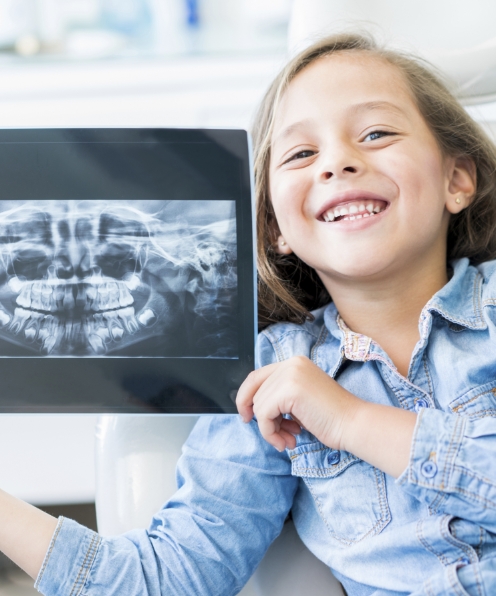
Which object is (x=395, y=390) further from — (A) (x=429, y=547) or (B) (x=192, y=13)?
(B) (x=192, y=13)

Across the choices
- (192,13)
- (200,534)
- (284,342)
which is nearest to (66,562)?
(200,534)

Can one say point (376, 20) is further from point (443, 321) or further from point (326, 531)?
point (326, 531)

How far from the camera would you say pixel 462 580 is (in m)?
0.75

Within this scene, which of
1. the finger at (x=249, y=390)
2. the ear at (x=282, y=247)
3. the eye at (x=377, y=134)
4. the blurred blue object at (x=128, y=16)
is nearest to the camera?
the finger at (x=249, y=390)

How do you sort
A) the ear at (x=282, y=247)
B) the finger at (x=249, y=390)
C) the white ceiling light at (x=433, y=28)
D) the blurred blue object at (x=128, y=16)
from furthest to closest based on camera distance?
the blurred blue object at (x=128, y=16) → the white ceiling light at (x=433, y=28) → the ear at (x=282, y=247) → the finger at (x=249, y=390)

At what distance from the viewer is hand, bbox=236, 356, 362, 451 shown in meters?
0.82

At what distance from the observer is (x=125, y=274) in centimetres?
84

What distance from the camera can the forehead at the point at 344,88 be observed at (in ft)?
3.09

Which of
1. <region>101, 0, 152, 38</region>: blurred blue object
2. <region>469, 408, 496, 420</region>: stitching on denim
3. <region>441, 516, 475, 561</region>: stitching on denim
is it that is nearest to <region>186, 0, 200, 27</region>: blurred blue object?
<region>101, 0, 152, 38</region>: blurred blue object

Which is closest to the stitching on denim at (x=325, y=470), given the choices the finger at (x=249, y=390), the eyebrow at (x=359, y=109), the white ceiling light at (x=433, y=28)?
the finger at (x=249, y=390)

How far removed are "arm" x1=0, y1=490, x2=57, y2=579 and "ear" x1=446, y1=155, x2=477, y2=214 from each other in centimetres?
68

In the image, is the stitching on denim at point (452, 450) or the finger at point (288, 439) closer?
the stitching on denim at point (452, 450)

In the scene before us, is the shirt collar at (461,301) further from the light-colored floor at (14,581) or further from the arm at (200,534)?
the light-colored floor at (14,581)

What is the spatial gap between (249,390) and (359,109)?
15.6 inches
